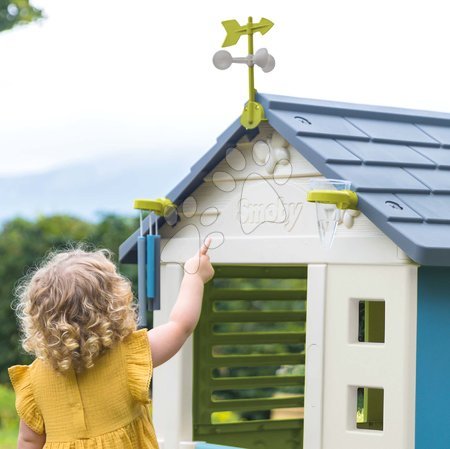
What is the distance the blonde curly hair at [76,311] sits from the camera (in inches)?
108

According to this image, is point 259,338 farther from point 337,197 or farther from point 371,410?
point 337,197

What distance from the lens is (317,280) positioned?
3.32m

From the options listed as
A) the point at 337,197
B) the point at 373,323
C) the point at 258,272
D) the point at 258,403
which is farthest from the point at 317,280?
the point at 258,403

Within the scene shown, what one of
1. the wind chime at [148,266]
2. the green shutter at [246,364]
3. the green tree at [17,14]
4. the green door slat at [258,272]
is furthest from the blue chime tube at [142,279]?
the green tree at [17,14]

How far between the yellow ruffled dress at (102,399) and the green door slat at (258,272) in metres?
1.37

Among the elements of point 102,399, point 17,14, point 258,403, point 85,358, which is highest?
point 17,14

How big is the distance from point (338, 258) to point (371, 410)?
86 cm

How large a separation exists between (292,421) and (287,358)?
0.29 m

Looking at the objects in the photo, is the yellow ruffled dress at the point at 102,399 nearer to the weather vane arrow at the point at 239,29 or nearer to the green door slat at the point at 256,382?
the weather vane arrow at the point at 239,29

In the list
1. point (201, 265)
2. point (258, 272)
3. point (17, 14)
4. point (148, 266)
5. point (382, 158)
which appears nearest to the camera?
point (201, 265)

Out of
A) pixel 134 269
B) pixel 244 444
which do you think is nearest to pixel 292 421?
pixel 244 444

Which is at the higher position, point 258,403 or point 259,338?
point 259,338

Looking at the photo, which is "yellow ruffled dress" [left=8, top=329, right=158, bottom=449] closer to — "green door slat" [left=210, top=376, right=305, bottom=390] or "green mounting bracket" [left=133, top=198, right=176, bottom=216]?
"green mounting bracket" [left=133, top=198, right=176, bottom=216]

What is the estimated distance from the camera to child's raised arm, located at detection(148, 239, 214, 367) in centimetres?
292
